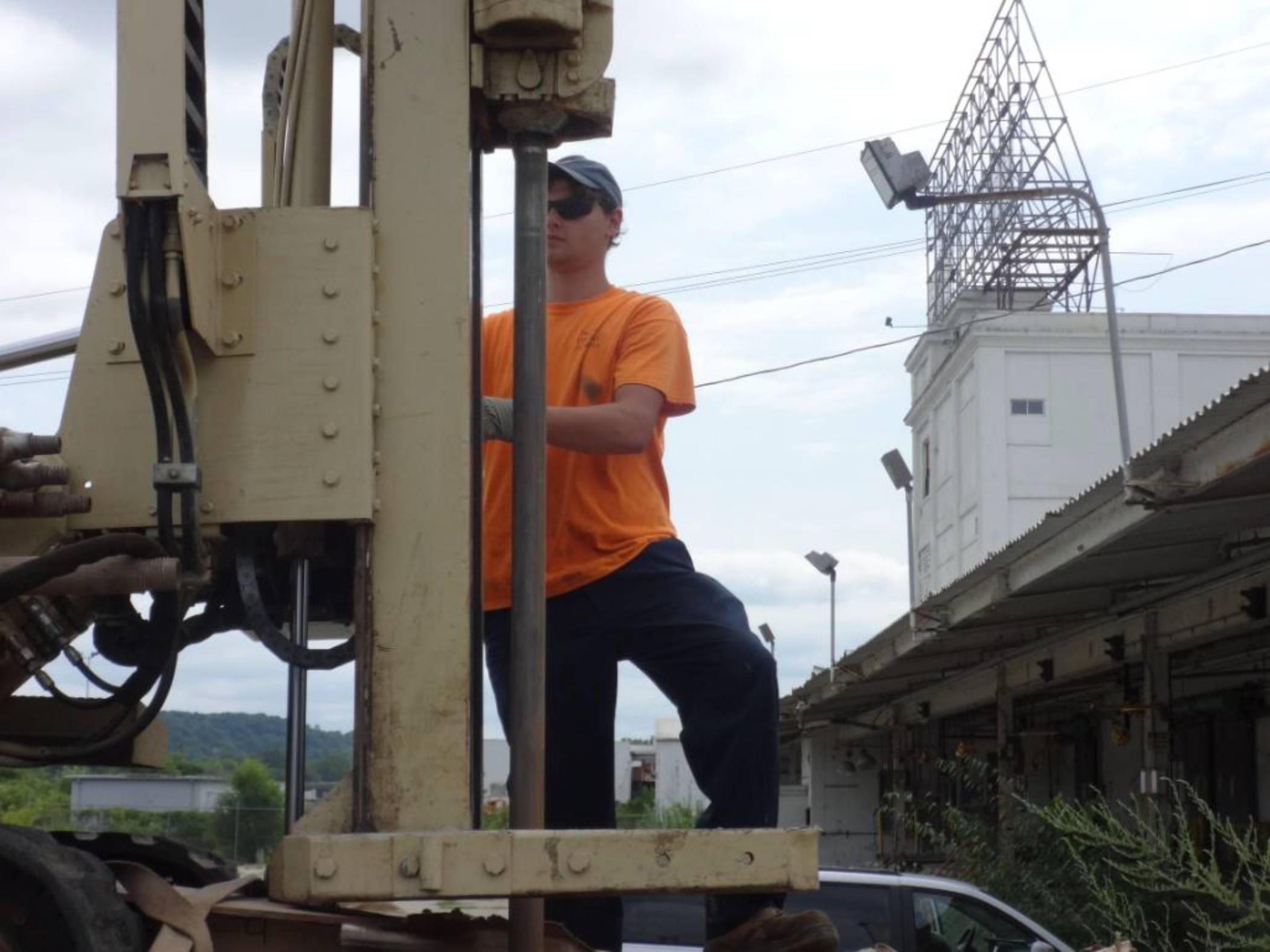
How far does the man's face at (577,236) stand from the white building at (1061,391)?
4333 centimetres

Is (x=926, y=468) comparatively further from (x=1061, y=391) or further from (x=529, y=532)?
(x=529, y=532)

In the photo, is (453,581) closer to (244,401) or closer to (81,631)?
(244,401)

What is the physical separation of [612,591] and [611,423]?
1.16 ft

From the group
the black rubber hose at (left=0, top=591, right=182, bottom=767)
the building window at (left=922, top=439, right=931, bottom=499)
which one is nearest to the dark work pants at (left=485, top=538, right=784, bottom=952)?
the black rubber hose at (left=0, top=591, right=182, bottom=767)

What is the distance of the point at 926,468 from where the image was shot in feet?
183

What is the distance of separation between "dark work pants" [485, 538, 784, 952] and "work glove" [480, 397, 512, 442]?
0.48m

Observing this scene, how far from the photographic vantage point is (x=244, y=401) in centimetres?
316

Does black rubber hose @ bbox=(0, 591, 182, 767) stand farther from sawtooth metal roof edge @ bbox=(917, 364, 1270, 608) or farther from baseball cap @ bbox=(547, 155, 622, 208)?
sawtooth metal roof edge @ bbox=(917, 364, 1270, 608)

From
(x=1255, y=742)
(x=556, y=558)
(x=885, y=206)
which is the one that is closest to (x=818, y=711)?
(x=1255, y=742)

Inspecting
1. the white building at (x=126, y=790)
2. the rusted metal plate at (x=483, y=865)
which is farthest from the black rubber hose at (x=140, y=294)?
the white building at (x=126, y=790)

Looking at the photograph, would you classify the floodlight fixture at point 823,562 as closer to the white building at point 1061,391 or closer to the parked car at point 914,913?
the white building at point 1061,391

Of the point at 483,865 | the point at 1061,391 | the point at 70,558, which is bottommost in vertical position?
the point at 483,865

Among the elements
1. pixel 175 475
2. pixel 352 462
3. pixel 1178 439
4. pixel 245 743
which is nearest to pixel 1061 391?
pixel 1178 439

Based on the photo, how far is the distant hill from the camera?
132 inches
